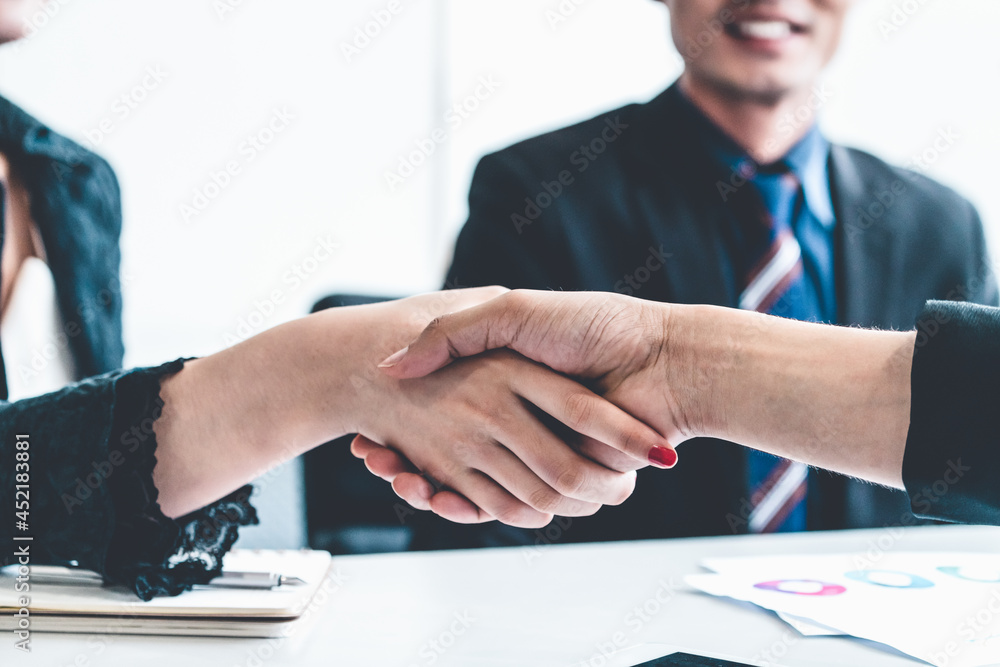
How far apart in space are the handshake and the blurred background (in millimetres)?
1655

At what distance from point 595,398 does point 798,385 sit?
186 millimetres

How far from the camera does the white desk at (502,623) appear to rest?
1.93 ft

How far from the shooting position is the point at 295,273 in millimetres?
2508

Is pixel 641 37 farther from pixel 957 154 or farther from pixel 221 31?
pixel 221 31

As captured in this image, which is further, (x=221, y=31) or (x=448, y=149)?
(x=448, y=149)

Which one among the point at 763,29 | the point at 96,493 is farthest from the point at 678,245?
the point at 96,493

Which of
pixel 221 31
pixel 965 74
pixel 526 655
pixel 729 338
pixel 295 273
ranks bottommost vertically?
pixel 295 273

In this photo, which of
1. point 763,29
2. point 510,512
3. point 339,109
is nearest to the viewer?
point 510,512

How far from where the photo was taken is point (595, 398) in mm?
773

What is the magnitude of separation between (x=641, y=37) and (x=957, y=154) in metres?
1.03

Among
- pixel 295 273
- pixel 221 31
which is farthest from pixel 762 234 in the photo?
pixel 221 31

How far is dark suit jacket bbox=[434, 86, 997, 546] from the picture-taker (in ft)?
4.94

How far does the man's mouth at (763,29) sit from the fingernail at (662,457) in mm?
1272

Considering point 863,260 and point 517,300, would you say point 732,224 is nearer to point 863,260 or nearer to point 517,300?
point 863,260
